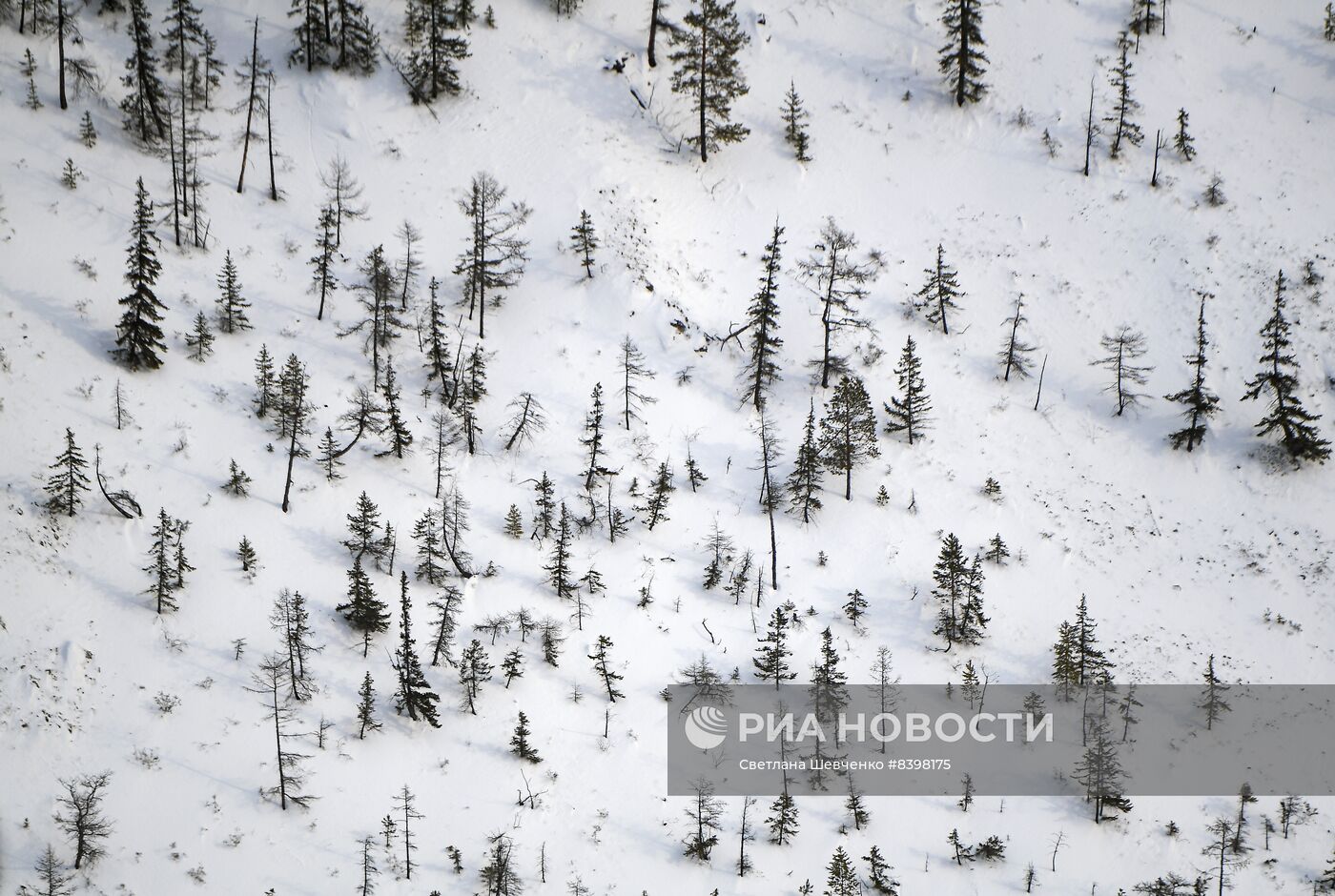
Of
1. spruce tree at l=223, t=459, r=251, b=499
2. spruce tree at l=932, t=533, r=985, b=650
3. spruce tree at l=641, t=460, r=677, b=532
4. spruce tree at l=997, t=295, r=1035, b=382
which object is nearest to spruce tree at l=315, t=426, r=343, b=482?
spruce tree at l=223, t=459, r=251, b=499

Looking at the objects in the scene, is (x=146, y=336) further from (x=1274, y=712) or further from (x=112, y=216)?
(x=1274, y=712)

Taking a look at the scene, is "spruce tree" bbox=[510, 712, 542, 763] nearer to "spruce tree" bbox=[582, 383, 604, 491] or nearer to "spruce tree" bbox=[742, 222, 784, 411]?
"spruce tree" bbox=[582, 383, 604, 491]

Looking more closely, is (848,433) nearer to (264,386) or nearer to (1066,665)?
(1066,665)

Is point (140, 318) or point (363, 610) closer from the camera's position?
point (363, 610)

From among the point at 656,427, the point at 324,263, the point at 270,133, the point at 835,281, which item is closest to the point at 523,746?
the point at 656,427

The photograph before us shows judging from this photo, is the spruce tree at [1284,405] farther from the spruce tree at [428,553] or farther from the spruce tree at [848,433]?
the spruce tree at [428,553]

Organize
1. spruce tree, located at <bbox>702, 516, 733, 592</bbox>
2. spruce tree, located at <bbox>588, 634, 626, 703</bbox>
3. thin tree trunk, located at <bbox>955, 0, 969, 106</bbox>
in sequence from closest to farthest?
spruce tree, located at <bbox>588, 634, 626, 703</bbox>
spruce tree, located at <bbox>702, 516, 733, 592</bbox>
thin tree trunk, located at <bbox>955, 0, 969, 106</bbox>
